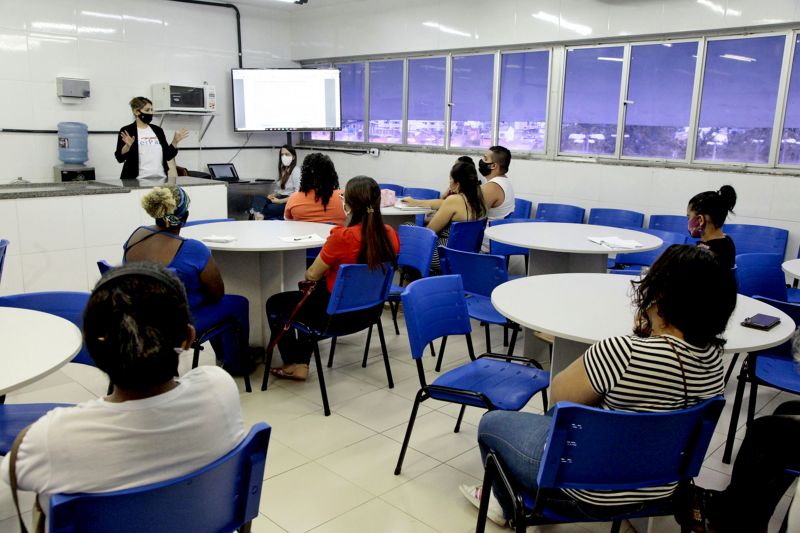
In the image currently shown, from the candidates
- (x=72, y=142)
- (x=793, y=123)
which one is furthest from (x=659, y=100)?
(x=72, y=142)

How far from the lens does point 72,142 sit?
7055mm

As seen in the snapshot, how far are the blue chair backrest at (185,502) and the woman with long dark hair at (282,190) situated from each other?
19.7 feet

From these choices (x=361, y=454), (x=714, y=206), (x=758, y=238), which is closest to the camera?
(x=361, y=454)

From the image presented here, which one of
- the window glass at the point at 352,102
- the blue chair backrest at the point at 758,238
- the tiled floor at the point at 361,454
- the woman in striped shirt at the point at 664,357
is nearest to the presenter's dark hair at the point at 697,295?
the woman in striped shirt at the point at 664,357

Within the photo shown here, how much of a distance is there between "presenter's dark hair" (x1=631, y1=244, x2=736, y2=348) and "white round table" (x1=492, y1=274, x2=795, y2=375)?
19.2 inches

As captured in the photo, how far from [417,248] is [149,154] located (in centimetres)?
339

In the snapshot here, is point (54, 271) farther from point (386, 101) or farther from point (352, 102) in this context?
point (352, 102)

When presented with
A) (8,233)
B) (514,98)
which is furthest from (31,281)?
(514,98)

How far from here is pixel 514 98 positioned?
711cm

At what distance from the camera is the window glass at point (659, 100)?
19.3ft

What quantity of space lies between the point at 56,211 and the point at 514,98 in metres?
4.67

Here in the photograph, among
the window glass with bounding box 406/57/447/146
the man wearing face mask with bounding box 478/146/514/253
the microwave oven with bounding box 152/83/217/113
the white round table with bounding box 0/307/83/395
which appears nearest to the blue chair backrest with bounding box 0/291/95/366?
the white round table with bounding box 0/307/83/395

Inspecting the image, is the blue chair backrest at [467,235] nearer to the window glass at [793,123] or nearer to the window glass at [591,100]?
the window glass at [591,100]

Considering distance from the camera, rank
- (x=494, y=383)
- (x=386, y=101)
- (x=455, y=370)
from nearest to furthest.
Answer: (x=494, y=383)
(x=455, y=370)
(x=386, y=101)
